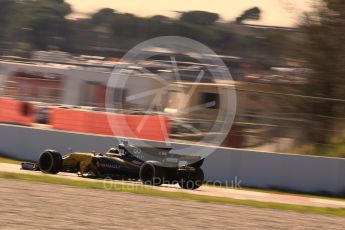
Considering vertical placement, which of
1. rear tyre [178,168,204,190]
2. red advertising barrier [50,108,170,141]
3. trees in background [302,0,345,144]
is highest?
trees in background [302,0,345,144]

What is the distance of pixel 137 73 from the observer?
26438 millimetres

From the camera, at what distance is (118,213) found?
7.94m

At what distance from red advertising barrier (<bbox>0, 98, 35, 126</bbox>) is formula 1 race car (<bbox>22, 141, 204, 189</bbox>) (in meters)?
5.90

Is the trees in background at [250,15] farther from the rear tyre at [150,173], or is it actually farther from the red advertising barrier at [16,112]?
the rear tyre at [150,173]

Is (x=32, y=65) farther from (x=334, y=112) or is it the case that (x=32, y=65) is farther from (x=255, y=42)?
(x=334, y=112)

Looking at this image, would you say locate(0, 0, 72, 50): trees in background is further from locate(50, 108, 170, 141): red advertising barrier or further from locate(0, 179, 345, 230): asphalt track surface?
locate(0, 179, 345, 230): asphalt track surface

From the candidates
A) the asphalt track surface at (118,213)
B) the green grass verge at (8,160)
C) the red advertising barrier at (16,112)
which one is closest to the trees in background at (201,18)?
the red advertising barrier at (16,112)

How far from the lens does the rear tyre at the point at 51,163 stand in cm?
1357

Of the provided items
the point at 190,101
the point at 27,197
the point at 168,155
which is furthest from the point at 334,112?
the point at 27,197

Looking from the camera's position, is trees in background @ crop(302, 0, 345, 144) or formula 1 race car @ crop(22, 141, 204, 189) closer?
formula 1 race car @ crop(22, 141, 204, 189)

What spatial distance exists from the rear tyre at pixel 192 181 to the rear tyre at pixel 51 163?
251cm

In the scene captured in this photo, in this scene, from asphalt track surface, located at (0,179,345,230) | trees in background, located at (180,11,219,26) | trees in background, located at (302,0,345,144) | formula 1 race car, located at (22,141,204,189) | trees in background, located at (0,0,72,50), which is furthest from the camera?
trees in background, located at (0,0,72,50)

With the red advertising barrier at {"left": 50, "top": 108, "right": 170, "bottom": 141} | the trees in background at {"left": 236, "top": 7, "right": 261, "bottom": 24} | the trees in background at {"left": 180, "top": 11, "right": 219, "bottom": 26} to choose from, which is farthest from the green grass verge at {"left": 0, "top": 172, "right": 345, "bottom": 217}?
the trees in background at {"left": 180, "top": 11, "right": 219, "bottom": 26}

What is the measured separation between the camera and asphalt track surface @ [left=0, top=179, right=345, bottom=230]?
6980mm
